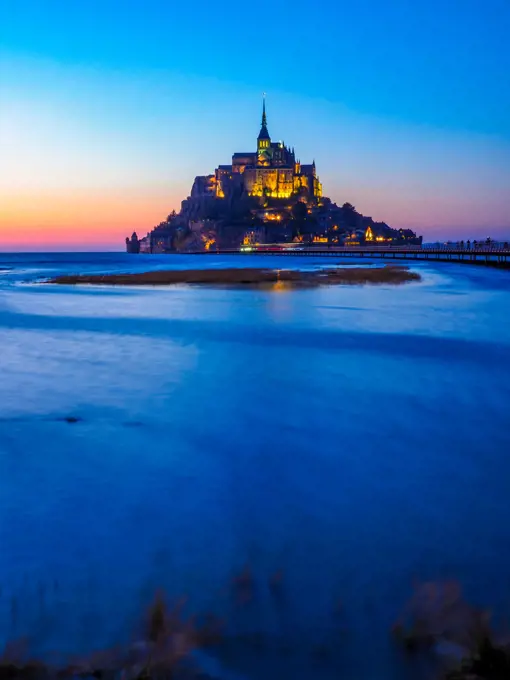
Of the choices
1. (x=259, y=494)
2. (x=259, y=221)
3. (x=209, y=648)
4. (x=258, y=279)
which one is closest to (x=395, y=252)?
(x=258, y=279)

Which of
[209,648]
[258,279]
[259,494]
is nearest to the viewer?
[209,648]

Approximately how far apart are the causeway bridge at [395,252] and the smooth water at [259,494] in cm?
4615

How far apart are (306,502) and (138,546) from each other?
4.10 ft

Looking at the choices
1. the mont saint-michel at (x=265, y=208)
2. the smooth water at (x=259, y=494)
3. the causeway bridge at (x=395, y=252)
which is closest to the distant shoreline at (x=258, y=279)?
the causeway bridge at (x=395, y=252)

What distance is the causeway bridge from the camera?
58.7m

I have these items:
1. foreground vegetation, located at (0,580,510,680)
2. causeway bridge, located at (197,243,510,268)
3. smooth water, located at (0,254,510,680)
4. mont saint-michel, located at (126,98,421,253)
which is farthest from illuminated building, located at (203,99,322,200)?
foreground vegetation, located at (0,580,510,680)

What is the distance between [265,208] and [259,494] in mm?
156567

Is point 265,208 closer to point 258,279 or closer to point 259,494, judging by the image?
point 258,279

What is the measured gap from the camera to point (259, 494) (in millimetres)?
4145

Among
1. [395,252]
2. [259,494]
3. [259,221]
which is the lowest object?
[259,494]

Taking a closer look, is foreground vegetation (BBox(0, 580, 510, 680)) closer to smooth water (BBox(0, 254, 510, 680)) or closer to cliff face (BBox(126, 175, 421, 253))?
smooth water (BBox(0, 254, 510, 680))

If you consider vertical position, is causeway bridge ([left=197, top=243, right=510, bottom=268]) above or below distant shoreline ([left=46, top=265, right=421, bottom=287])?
above

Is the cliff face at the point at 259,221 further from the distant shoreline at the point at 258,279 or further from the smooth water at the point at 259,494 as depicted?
the smooth water at the point at 259,494

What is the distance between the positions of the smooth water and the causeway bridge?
46145mm
